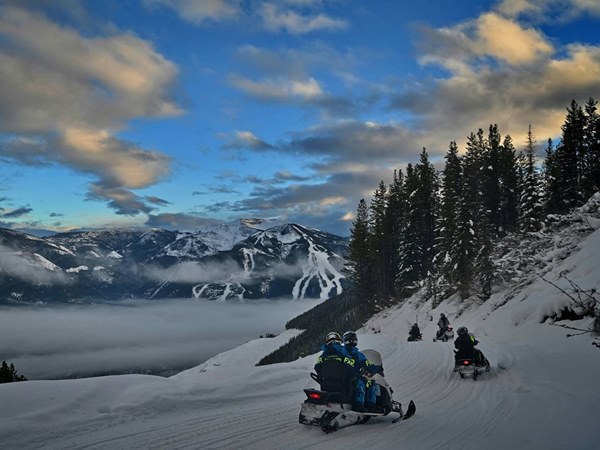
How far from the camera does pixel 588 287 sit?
1797 cm

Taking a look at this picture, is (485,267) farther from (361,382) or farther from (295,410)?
(361,382)

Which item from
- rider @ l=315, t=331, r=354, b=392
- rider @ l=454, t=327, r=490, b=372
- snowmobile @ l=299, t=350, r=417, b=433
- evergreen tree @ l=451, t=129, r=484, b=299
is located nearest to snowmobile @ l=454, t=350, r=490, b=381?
rider @ l=454, t=327, r=490, b=372

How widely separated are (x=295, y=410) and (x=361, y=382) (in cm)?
232

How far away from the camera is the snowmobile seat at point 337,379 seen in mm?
9195

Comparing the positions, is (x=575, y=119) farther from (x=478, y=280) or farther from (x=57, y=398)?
(x=57, y=398)

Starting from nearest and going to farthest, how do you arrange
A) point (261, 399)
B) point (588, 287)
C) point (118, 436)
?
1. point (118, 436)
2. point (261, 399)
3. point (588, 287)

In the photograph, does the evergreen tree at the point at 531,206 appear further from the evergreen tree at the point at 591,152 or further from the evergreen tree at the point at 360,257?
the evergreen tree at the point at 360,257

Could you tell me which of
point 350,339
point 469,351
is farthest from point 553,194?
point 350,339

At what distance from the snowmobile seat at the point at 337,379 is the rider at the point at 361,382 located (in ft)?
0.58

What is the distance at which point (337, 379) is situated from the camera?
922 centimetres

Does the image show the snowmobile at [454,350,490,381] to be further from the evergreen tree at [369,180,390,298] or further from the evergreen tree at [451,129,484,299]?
the evergreen tree at [369,180,390,298]

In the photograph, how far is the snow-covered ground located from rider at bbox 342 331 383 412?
433 millimetres

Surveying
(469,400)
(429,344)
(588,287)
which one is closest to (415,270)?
(429,344)

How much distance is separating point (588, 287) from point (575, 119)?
4197 centimetres
